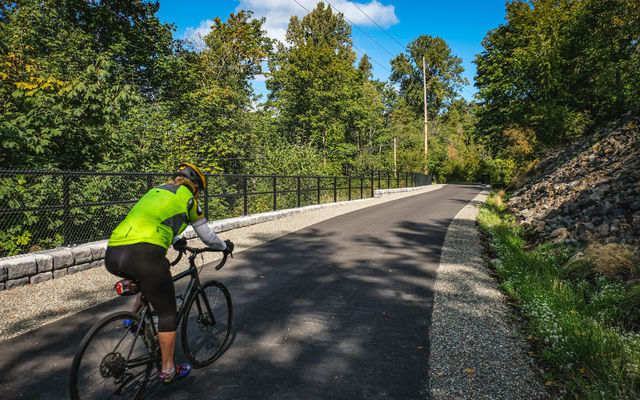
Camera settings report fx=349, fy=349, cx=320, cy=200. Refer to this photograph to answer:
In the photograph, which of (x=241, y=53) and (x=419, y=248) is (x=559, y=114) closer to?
(x=419, y=248)

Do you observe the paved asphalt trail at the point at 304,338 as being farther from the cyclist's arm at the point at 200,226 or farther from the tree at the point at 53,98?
the tree at the point at 53,98

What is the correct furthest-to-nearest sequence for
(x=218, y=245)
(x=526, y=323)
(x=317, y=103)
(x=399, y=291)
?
(x=317, y=103) < (x=399, y=291) < (x=526, y=323) < (x=218, y=245)

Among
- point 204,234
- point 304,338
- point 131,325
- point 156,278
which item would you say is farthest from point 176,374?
point 304,338

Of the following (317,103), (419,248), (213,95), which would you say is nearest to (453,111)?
(317,103)

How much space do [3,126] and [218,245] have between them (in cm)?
695

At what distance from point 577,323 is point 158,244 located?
14.1 feet

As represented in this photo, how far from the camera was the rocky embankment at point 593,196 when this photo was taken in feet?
23.3

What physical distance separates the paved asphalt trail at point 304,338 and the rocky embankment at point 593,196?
3.42m

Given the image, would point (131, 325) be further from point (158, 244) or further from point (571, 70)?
point (571, 70)

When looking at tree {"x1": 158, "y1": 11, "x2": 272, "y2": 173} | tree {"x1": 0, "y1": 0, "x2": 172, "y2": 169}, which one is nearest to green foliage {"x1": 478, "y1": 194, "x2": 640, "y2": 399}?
tree {"x1": 0, "y1": 0, "x2": 172, "y2": 169}

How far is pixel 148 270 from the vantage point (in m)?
2.45

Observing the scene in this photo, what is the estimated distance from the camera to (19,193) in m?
5.99

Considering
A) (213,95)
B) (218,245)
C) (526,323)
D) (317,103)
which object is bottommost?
(526,323)

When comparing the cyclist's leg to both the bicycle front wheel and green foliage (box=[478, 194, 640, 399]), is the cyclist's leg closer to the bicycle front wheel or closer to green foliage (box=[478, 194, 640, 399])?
the bicycle front wheel
